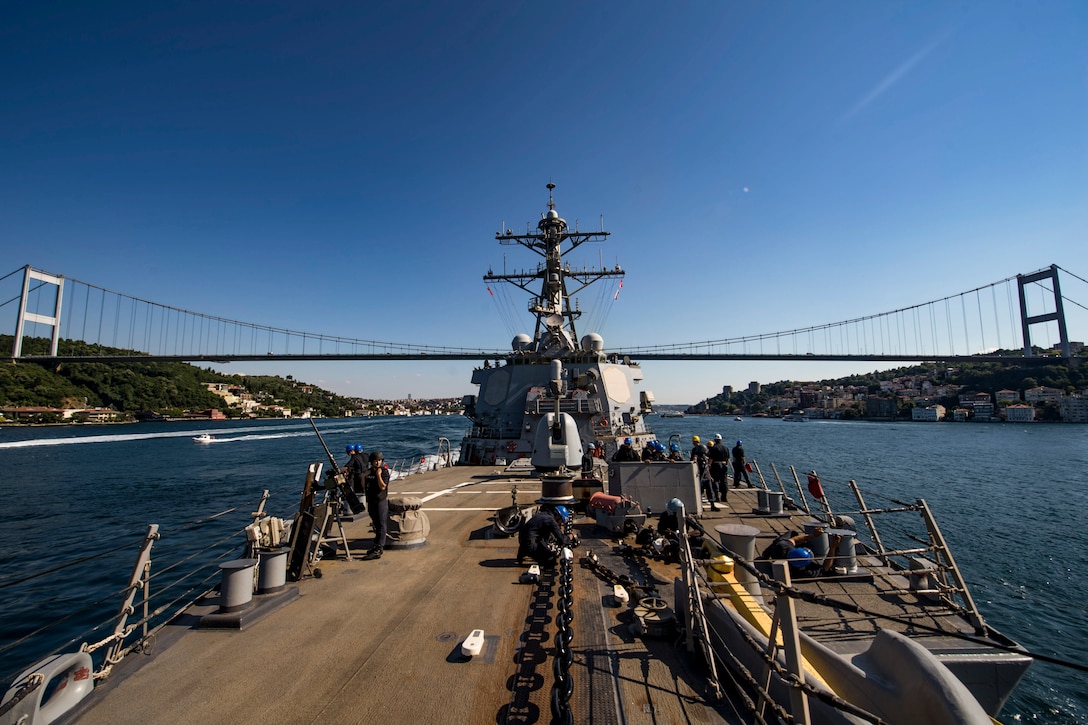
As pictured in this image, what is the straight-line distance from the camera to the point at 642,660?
3750mm

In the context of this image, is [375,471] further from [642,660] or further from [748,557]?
[748,557]

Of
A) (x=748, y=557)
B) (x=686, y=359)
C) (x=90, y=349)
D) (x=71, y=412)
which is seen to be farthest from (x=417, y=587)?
(x=90, y=349)

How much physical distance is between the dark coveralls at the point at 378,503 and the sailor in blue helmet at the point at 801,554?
16.3ft

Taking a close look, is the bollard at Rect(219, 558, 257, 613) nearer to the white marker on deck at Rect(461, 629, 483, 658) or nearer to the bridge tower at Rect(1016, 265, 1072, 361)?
the white marker on deck at Rect(461, 629, 483, 658)

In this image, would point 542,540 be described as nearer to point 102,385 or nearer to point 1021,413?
point 102,385

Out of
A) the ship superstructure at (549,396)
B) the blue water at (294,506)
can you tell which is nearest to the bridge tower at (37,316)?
the blue water at (294,506)

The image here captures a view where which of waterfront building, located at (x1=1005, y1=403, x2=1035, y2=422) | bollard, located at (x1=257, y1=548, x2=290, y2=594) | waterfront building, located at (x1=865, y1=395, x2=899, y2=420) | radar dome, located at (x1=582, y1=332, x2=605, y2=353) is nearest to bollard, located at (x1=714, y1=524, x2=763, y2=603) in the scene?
bollard, located at (x1=257, y1=548, x2=290, y2=594)

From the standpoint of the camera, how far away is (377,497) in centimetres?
654

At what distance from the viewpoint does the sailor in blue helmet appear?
16.5ft

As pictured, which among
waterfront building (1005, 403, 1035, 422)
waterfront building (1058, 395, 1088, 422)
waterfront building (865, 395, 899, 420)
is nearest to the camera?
waterfront building (1058, 395, 1088, 422)

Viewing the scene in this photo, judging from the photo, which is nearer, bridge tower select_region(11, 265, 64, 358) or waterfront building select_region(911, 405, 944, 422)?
bridge tower select_region(11, 265, 64, 358)

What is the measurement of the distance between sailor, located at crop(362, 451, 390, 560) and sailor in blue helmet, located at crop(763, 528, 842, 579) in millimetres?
4970

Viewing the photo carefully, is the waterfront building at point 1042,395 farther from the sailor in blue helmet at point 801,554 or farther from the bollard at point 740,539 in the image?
the bollard at point 740,539

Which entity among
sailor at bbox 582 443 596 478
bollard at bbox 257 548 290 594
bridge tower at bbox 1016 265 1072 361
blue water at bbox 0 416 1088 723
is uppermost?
bridge tower at bbox 1016 265 1072 361
